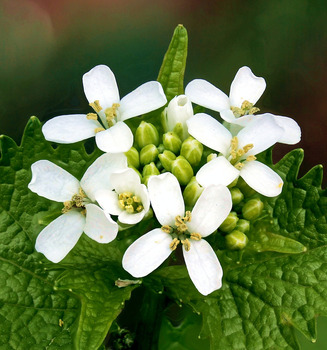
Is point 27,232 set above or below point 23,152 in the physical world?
below

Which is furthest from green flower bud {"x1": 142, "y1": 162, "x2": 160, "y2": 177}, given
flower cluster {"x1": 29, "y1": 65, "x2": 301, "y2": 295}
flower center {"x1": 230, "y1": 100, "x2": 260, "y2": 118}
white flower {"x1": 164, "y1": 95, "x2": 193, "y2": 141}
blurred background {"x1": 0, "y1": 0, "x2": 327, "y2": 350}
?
blurred background {"x1": 0, "y1": 0, "x2": 327, "y2": 350}

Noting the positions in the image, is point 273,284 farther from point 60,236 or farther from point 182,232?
point 60,236

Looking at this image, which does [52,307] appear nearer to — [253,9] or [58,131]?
[58,131]

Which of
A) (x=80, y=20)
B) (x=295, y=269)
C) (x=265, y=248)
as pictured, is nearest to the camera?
(x=265, y=248)

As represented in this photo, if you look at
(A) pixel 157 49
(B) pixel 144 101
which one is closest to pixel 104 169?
(B) pixel 144 101

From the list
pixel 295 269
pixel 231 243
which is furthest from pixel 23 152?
pixel 295 269

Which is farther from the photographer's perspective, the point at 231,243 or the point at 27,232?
the point at 27,232

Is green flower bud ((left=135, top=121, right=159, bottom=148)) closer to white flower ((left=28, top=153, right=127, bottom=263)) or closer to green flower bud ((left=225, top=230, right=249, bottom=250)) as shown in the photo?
white flower ((left=28, top=153, right=127, bottom=263))
